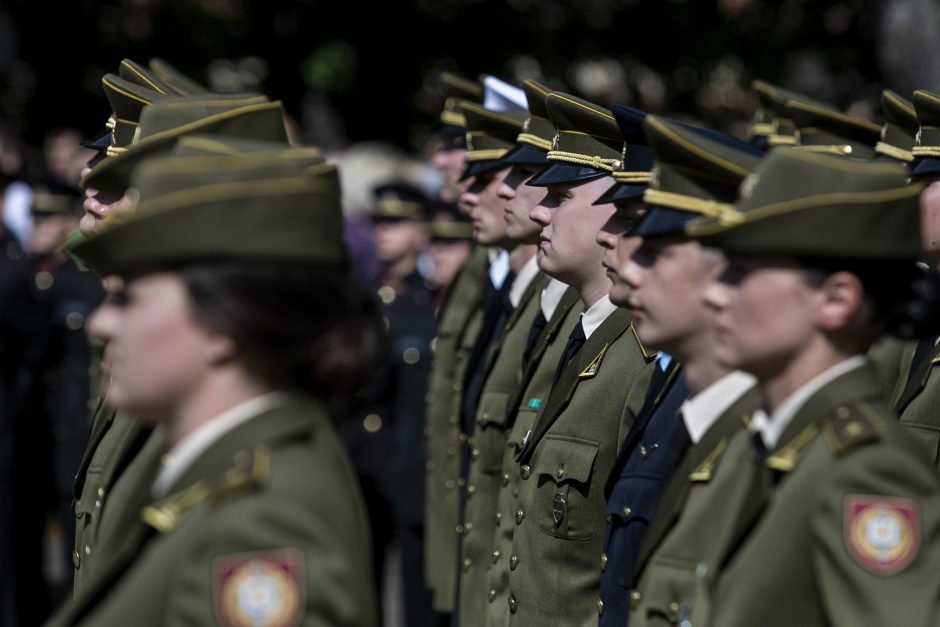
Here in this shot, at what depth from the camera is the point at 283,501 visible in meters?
2.92

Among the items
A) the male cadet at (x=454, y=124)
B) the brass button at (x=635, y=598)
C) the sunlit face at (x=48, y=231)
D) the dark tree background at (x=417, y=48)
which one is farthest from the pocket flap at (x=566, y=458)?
the dark tree background at (x=417, y=48)

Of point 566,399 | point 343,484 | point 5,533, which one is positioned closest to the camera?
point 343,484

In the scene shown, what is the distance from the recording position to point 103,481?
435 cm

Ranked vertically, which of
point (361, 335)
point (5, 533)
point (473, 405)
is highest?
point (361, 335)

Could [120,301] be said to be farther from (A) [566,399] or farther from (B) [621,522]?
(A) [566,399]

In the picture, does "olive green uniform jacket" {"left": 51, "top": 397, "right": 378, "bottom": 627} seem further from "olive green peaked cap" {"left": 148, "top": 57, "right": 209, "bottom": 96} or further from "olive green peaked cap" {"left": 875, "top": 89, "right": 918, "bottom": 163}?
"olive green peaked cap" {"left": 875, "top": 89, "right": 918, "bottom": 163}

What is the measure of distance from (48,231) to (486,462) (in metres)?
5.07

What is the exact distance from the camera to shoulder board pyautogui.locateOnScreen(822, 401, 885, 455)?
3.13m

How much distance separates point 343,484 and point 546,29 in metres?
15.4

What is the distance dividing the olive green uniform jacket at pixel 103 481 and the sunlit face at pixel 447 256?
5298mm

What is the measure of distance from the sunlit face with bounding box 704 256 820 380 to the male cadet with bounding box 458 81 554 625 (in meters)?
2.64

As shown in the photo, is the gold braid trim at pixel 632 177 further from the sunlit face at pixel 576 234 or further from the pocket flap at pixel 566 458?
the pocket flap at pixel 566 458

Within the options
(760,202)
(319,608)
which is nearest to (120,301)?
(319,608)

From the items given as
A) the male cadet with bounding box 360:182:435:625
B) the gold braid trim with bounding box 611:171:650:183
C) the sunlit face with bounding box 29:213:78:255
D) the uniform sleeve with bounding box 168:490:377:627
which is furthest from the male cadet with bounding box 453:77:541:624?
the sunlit face with bounding box 29:213:78:255
